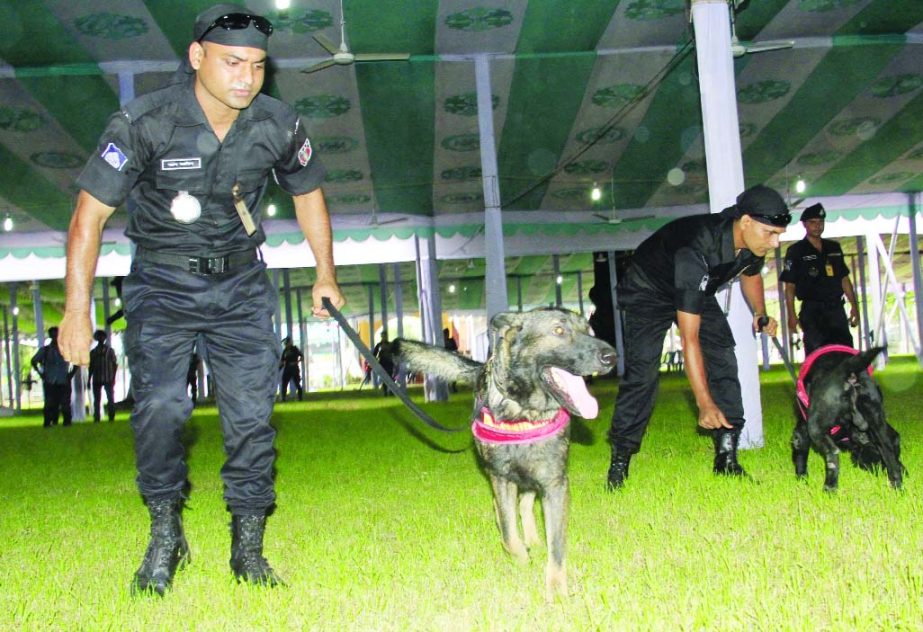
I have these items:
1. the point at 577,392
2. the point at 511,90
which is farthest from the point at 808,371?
the point at 511,90

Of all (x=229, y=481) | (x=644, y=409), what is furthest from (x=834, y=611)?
(x=644, y=409)

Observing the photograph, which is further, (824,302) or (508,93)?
(508,93)

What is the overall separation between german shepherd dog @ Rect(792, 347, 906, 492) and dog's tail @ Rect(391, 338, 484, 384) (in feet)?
5.97

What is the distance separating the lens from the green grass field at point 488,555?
285 cm

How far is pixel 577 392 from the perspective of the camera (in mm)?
3475

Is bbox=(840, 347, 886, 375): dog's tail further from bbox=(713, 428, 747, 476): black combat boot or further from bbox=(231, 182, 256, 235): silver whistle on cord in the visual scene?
bbox=(231, 182, 256, 235): silver whistle on cord

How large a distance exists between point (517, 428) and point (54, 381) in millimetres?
16409

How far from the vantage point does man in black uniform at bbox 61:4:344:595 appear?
3.27 metres

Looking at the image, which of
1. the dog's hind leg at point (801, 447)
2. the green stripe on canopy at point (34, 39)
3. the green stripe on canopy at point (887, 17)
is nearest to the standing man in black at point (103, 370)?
the green stripe on canopy at point (34, 39)

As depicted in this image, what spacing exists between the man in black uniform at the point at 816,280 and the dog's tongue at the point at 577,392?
13.0 feet

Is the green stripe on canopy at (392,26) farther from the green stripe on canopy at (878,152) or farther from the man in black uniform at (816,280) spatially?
the green stripe on canopy at (878,152)

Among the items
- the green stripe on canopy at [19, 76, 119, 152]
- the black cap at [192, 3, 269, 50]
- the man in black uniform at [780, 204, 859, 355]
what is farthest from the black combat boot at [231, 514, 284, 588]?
the green stripe on canopy at [19, 76, 119, 152]

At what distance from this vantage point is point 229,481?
356 centimetres

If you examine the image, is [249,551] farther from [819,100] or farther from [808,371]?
[819,100]
